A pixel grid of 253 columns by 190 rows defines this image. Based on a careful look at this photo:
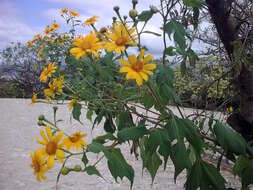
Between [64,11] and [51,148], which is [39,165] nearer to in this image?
[51,148]

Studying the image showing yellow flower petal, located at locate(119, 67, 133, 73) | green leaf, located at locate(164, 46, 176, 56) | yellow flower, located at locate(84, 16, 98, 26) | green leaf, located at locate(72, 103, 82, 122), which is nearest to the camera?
yellow flower petal, located at locate(119, 67, 133, 73)

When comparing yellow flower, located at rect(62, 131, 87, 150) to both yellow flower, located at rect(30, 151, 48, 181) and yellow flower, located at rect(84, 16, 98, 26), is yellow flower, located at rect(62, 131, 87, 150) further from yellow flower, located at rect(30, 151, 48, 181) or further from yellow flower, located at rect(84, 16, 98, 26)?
yellow flower, located at rect(84, 16, 98, 26)

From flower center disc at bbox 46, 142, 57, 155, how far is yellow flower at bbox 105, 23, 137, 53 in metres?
0.26

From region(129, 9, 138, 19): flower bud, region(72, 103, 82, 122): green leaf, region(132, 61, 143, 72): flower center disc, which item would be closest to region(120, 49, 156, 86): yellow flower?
region(132, 61, 143, 72): flower center disc

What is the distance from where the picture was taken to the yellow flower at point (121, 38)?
2.21 ft

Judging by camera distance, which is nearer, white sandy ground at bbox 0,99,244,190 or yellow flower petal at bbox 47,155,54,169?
yellow flower petal at bbox 47,155,54,169

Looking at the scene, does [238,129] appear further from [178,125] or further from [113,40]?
[113,40]

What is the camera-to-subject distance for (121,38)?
27.3 inches

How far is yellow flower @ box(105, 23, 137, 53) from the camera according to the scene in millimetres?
675

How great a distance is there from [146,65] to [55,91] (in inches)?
22.1

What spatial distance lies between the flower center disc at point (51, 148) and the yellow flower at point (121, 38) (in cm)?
26

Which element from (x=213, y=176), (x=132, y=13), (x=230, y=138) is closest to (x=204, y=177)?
(x=213, y=176)

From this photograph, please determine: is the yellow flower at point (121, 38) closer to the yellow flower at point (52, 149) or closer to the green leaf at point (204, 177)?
the yellow flower at point (52, 149)

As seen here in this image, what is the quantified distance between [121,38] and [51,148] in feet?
1.01
